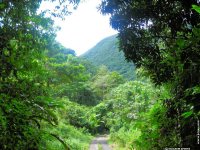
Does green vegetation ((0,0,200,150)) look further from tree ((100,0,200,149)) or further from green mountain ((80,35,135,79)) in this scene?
green mountain ((80,35,135,79))

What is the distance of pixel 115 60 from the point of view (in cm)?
6319

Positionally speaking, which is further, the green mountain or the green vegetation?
the green mountain

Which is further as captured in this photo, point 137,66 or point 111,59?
point 111,59

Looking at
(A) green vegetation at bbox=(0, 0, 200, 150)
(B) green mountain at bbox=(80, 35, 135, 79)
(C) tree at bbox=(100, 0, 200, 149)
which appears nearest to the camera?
(A) green vegetation at bbox=(0, 0, 200, 150)

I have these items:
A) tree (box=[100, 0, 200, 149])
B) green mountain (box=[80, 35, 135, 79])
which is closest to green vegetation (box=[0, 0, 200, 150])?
tree (box=[100, 0, 200, 149])

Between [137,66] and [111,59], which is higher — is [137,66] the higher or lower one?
the lower one

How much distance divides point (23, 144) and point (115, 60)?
6209cm

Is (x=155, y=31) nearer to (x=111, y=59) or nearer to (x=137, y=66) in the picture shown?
(x=137, y=66)

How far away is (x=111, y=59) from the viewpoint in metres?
65.8

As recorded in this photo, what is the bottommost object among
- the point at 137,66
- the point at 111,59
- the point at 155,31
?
the point at 137,66

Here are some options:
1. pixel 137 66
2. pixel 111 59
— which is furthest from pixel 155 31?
pixel 111 59

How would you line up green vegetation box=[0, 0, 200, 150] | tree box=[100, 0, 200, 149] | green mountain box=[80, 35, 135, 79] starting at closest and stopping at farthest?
green vegetation box=[0, 0, 200, 150] < tree box=[100, 0, 200, 149] < green mountain box=[80, 35, 135, 79]

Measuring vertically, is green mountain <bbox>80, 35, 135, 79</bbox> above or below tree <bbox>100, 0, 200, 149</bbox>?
above

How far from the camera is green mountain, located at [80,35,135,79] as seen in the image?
54.1 m
